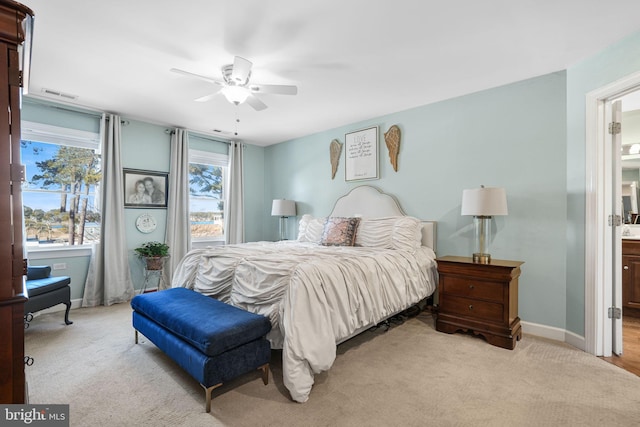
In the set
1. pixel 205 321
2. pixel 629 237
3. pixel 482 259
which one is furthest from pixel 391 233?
pixel 629 237

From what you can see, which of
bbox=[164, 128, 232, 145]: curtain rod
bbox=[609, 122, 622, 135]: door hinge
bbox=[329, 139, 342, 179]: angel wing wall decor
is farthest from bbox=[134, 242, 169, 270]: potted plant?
bbox=[609, 122, 622, 135]: door hinge

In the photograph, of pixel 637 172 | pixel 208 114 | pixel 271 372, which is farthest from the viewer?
pixel 208 114

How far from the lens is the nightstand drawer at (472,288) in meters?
2.83

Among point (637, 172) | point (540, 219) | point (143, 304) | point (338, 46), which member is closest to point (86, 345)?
point (143, 304)

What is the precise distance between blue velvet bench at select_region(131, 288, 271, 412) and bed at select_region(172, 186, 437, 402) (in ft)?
0.53

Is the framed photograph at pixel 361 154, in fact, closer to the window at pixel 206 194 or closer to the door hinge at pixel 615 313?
the window at pixel 206 194

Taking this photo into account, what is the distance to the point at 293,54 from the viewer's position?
272 centimetres

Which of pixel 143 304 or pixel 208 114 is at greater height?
pixel 208 114

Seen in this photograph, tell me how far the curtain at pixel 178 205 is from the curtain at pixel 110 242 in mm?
620

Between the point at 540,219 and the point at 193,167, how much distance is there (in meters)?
5.05

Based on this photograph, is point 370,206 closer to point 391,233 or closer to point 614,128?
point 391,233

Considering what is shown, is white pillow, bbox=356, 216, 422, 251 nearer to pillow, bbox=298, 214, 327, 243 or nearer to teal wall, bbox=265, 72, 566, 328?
teal wall, bbox=265, 72, 566, 328

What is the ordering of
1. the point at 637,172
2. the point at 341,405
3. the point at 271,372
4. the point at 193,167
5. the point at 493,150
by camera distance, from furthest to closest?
the point at 193,167 → the point at 637,172 → the point at 493,150 → the point at 271,372 → the point at 341,405

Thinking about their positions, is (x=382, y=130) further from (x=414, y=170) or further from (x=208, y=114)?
(x=208, y=114)
